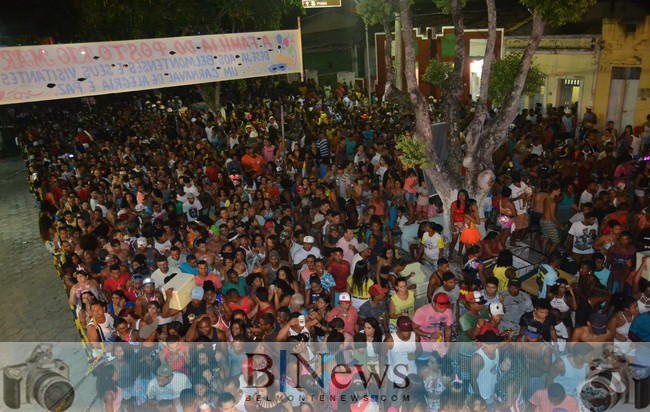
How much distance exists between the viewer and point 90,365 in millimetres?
7270

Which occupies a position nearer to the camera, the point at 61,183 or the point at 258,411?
the point at 258,411

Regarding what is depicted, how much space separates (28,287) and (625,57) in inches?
637

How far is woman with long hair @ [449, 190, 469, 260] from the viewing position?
351 inches

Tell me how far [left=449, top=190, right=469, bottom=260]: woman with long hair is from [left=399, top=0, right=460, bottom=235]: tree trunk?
32cm

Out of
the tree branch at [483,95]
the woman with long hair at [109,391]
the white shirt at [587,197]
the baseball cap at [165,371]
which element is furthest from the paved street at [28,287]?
the white shirt at [587,197]

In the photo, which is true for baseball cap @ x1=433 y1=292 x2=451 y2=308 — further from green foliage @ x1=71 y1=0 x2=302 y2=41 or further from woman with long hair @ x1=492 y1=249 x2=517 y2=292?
green foliage @ x1=71 y1=0 x2=302 y2=41

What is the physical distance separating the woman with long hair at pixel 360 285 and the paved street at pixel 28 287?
14.9 ft

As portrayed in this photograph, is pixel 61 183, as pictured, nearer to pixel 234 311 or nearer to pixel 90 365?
pixel 90 365

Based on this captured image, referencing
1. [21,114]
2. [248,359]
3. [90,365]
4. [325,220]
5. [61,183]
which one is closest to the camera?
[248,359]

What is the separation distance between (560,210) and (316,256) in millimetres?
4684

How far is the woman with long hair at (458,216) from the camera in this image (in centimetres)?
892

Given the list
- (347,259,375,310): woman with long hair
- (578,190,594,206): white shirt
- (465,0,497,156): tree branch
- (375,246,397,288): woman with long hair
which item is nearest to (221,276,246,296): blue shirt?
(347,259,375,310): woman with long hair

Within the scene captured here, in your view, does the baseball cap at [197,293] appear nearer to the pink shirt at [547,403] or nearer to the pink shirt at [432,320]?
the pink shirt at [432,320]

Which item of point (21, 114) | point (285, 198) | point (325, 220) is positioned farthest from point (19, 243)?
point (21, 114)
